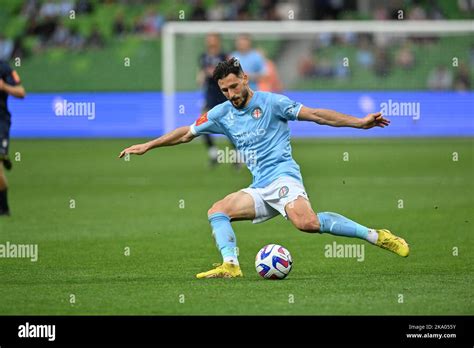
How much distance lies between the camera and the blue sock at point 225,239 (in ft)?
33.8

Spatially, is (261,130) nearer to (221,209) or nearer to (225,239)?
(221,209)

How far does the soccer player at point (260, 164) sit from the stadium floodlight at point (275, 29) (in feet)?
61.9

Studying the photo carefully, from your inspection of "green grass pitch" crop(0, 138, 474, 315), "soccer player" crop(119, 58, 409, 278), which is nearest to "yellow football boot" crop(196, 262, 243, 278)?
"soccer player" crop(119, 58, 409, 278)

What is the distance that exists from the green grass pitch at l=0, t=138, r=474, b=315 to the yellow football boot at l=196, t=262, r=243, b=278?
168mm

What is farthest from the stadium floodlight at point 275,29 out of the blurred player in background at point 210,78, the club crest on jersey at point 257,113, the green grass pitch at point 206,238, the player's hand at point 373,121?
the player's hand at point 373,121

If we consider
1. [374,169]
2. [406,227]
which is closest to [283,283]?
[406,227]

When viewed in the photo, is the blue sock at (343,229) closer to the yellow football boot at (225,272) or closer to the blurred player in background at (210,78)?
the yellow football boot at (225,272)

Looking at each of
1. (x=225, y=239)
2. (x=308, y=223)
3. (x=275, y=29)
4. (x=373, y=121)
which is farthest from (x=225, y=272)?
(x=275, y=29)

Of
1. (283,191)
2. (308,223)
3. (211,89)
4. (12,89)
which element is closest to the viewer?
(308,223)

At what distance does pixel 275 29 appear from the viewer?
3155 centimetres

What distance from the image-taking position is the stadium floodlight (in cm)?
3019

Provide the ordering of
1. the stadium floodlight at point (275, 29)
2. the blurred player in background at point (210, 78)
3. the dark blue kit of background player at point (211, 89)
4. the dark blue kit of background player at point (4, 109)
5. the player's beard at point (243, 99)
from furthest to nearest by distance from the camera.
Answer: the stadium floodlight at point (275, 29) < the dark blue kit of background player at point (211, 89) < the blurred player in background at point (210, 78) < the dark blue kit of background player at point (4, 109) < the player's beard at point (243, 99)

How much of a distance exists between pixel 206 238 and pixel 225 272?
358cm

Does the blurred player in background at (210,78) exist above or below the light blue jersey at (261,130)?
above
